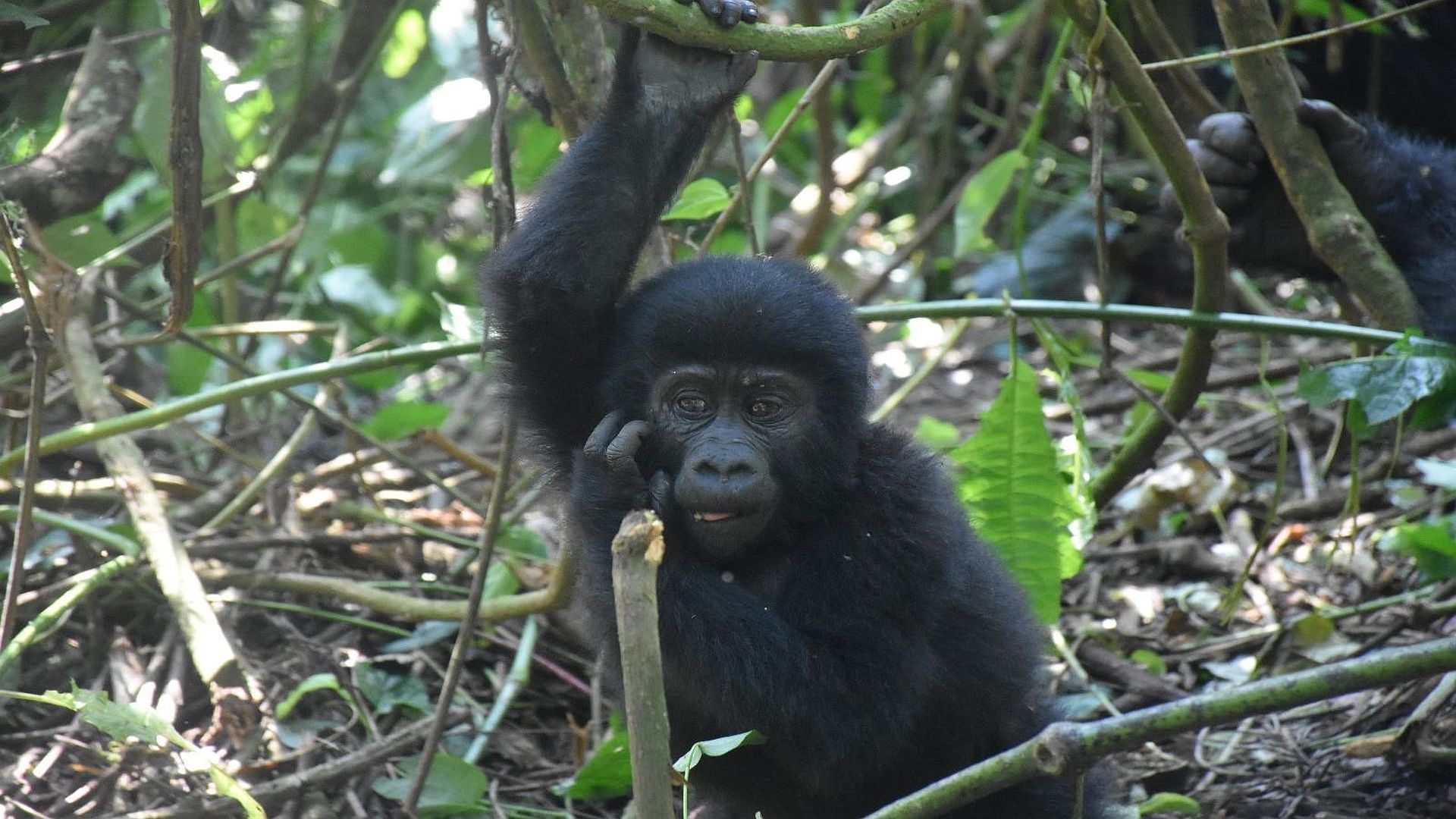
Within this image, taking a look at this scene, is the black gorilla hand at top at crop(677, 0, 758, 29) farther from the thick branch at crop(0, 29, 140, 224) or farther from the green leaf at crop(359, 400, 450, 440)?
the green leaf at crop(359, 400, 450, 440)

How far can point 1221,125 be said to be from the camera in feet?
11.6

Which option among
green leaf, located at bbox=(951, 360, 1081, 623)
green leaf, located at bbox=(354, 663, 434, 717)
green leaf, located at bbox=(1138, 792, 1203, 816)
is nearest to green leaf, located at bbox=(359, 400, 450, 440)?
green leaf, located at bbox=(354, 663, 434, 717)

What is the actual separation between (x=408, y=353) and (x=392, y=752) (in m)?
0.88

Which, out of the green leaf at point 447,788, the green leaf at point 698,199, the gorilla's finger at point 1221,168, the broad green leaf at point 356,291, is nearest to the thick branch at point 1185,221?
the gorilla's finger at point 1221,168

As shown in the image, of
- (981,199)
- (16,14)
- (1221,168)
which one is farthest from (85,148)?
(1221,168)

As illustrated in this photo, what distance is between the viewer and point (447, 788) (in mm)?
3064

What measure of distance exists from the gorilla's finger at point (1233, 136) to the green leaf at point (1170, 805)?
156cm

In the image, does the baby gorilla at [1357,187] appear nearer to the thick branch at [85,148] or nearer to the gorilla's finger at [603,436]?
the gorilla's finger at [603,436]

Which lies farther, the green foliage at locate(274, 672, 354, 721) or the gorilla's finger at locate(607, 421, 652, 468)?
the green foliage at locate(274, 672, 354, 721)

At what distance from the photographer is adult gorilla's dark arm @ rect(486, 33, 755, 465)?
2.63m

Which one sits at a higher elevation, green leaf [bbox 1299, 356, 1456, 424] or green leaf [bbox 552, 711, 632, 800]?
green leaf [bbox 1299, 356, 1456, 424]

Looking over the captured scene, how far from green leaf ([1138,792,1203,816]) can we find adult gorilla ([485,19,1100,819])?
25 centimetres

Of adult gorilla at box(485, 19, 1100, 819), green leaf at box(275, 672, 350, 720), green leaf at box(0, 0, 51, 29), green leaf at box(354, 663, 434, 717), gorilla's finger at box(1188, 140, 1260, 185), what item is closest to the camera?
green leaf at box(0, 0, 51, 29)

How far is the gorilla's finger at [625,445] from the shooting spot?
2588mm
